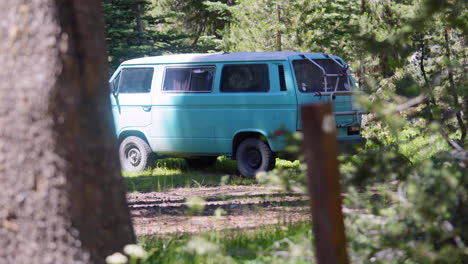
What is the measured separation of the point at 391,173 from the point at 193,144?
792 cm

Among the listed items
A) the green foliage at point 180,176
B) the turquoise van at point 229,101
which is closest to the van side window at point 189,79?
the turquoise van at point 229,101

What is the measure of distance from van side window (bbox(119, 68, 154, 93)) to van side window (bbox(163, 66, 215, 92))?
1.36 feet

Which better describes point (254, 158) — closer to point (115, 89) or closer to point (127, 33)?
point (115, 89)

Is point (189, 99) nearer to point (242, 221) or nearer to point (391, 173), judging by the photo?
point (242, 221)

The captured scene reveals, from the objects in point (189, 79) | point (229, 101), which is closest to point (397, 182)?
point (229, 101)

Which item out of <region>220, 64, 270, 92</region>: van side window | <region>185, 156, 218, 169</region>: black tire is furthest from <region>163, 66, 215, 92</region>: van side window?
<region>185, 156, 218, 169</region>: black tire

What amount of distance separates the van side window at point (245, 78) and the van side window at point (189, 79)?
0.93 feet

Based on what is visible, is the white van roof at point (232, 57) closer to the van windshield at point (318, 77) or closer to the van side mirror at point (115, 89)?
the van windshield at point (318, 77)

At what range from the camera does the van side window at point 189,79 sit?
10906 mm

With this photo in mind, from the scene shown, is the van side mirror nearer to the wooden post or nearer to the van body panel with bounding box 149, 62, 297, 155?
the van body panel with bounding box 149, 62, 297, 155

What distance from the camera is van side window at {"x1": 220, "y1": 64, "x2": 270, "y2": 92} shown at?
10383 mm

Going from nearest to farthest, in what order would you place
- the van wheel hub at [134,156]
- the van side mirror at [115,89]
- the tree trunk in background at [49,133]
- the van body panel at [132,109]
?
the tree trunk in background at [49,133] → the van body panel at [132,109] → the van wheel hub at [134,156] → the van side mirror at [115,89]

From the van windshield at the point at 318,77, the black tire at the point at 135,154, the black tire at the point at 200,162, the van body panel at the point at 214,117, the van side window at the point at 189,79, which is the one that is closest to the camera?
the van body panel at the point at 214,117

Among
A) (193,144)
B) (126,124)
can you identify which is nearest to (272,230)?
(193,144)
